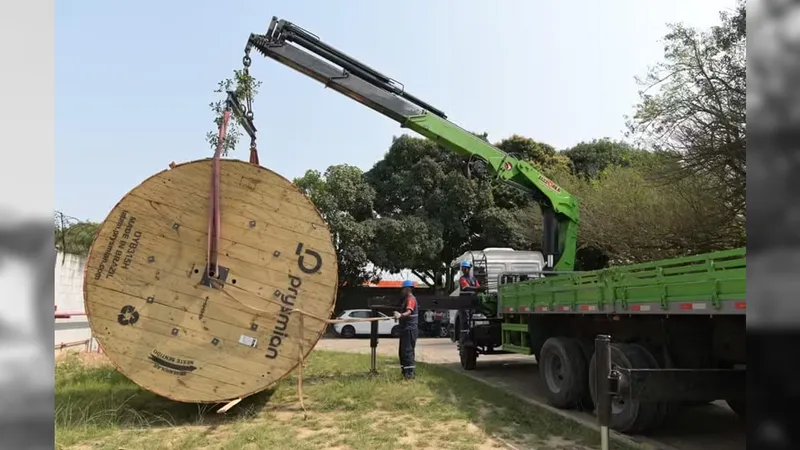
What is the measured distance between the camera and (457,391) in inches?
352

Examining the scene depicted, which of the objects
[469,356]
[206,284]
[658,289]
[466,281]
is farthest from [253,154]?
[469,356]

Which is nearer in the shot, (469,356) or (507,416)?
(507,416)

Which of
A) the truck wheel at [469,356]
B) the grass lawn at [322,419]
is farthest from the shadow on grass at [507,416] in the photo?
the truck wheel at [469,356]

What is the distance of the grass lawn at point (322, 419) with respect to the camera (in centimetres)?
592

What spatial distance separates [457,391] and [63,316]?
7962 millimetres

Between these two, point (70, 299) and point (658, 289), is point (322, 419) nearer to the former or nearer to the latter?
point (658, 289)

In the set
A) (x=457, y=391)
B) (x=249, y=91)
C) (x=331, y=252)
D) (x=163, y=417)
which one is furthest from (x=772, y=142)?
(x=249, y=91)

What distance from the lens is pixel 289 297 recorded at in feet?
23.0

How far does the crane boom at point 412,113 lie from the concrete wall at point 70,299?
5.98 metres

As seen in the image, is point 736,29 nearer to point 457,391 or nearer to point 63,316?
point 457,391

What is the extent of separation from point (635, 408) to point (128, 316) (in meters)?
5.48

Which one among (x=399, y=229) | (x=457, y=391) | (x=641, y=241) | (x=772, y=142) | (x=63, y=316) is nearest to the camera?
(x=772, y=142)

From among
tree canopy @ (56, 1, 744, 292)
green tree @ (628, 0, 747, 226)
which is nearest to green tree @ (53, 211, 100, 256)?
tree canopy @ (56, 1, 744, 292)

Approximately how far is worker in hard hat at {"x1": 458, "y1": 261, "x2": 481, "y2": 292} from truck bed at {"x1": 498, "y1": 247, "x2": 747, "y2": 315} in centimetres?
348
